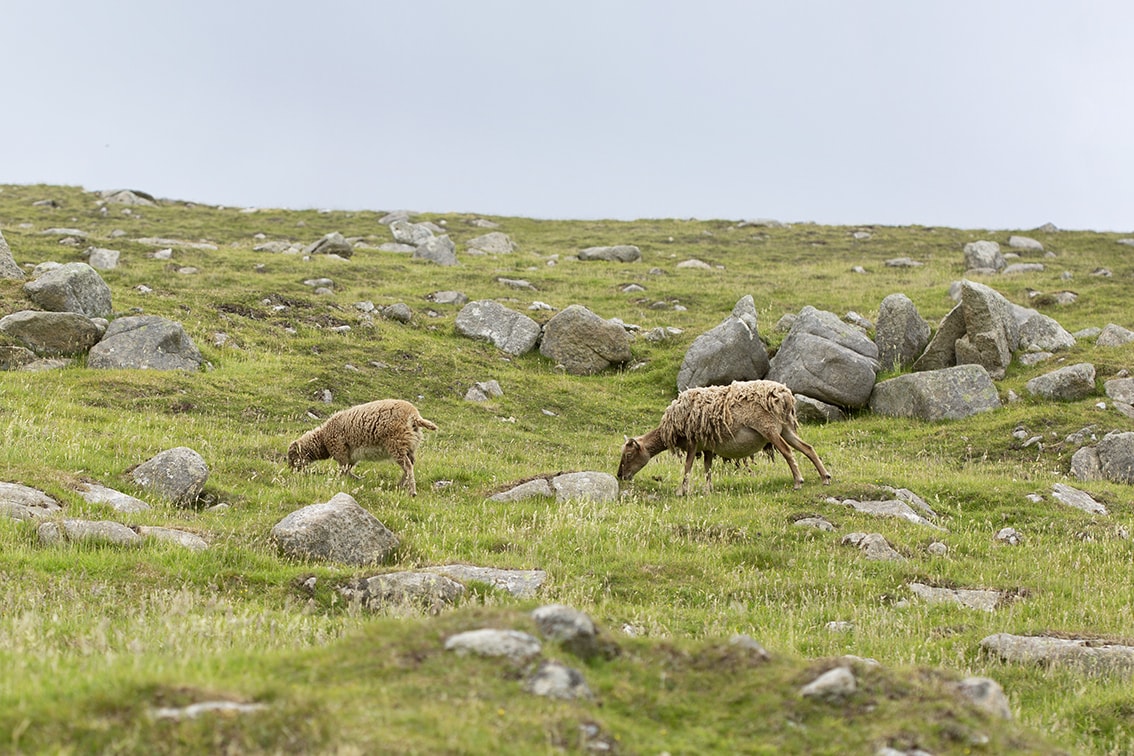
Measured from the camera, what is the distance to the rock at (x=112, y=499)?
14.6 m

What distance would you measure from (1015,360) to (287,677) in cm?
3071

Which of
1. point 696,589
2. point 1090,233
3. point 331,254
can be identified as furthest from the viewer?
point 1090,233

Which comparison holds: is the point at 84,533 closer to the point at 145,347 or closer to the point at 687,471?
the point at 687,471

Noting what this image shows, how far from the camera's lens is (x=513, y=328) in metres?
35.9

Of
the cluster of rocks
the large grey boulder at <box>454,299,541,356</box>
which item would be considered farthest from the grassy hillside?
the cluster of rocks

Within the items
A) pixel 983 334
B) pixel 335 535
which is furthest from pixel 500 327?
pixel 335 535

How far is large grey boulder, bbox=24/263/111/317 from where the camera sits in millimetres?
28000

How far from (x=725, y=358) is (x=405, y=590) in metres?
21.4

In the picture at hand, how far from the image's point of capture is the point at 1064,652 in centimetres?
1064

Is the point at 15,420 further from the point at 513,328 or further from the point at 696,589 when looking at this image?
the point at 513,328

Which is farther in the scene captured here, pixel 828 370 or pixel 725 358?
pixel 725 358

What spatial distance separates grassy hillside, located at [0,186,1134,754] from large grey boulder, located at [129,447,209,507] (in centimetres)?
36

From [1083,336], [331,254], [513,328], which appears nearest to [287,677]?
[513,328]

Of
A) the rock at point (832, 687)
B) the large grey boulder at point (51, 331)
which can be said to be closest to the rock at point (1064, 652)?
the rock at point (832, 687)
